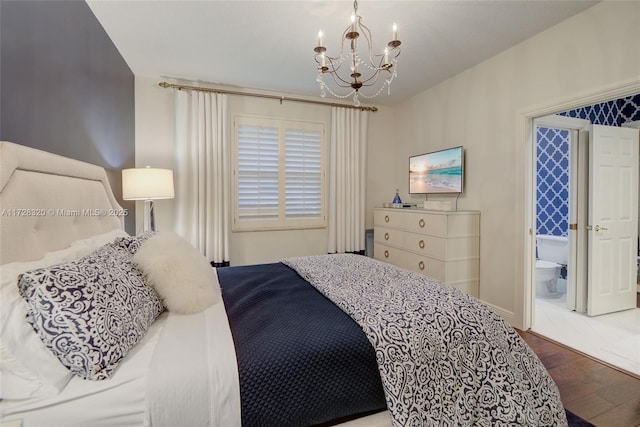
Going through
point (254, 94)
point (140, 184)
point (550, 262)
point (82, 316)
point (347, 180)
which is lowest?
point (550, 262)

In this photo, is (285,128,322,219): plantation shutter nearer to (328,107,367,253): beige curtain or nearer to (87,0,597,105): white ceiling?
(328,107,367,253): beige curtain

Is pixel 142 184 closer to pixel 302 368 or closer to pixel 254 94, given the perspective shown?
pixel 254 94

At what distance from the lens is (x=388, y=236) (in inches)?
150

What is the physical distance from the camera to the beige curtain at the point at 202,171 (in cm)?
342

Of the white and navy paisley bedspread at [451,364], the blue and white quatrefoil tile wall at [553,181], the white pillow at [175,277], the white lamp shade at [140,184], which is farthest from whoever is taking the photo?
the blue and white quatrefoil tile wall at [553,181]

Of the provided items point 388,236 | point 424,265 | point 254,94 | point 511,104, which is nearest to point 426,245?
point 424,265

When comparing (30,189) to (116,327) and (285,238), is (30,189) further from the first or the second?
(285,238)

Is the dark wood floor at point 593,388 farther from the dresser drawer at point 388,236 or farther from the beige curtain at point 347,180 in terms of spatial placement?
the beige curtain at point 347,180

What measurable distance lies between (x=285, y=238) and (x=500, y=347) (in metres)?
2.95

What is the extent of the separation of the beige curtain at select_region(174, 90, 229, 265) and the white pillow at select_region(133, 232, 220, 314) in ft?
6.68

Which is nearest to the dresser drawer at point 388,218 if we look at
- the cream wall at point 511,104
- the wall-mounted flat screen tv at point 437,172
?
the wall-mounted flat screen tv at point 437,172

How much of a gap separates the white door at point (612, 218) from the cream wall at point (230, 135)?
2884 millimetres

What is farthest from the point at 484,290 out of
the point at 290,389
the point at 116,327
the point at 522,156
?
the point at 116,327

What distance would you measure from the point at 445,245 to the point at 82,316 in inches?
111
